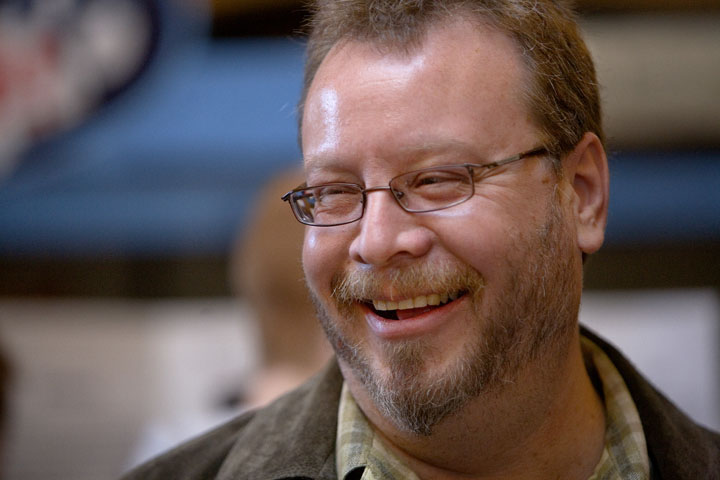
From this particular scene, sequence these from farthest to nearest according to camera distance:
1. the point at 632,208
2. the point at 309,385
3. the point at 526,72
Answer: the point at 632,208 < the point at 309,385 < the point at 526,72

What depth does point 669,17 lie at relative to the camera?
3.45 m

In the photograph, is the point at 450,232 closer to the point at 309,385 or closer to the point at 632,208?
the point at 309,385

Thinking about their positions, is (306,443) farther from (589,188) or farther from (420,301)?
(589,188)

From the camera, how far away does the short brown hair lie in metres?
1.46

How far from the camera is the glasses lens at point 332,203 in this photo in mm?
1441

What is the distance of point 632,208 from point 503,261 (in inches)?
82.6

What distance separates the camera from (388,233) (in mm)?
1355

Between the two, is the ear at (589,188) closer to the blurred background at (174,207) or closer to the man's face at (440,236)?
the man's face at (440,236)

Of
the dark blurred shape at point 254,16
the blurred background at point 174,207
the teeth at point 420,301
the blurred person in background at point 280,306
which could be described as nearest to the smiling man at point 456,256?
the teeth at point 420,301

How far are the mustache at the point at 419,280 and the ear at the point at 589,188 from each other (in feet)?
0.91

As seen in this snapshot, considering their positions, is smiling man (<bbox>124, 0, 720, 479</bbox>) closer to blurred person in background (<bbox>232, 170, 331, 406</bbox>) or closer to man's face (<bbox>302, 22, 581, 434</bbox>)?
man's face (<bbox>302, 22, 581, 434</bbox>)

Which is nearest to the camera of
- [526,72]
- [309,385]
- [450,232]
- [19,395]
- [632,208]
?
[450,232]

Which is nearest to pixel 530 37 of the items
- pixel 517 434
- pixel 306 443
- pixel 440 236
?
pixel 440 236

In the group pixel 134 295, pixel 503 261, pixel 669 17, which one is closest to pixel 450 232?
pixel 503 261
